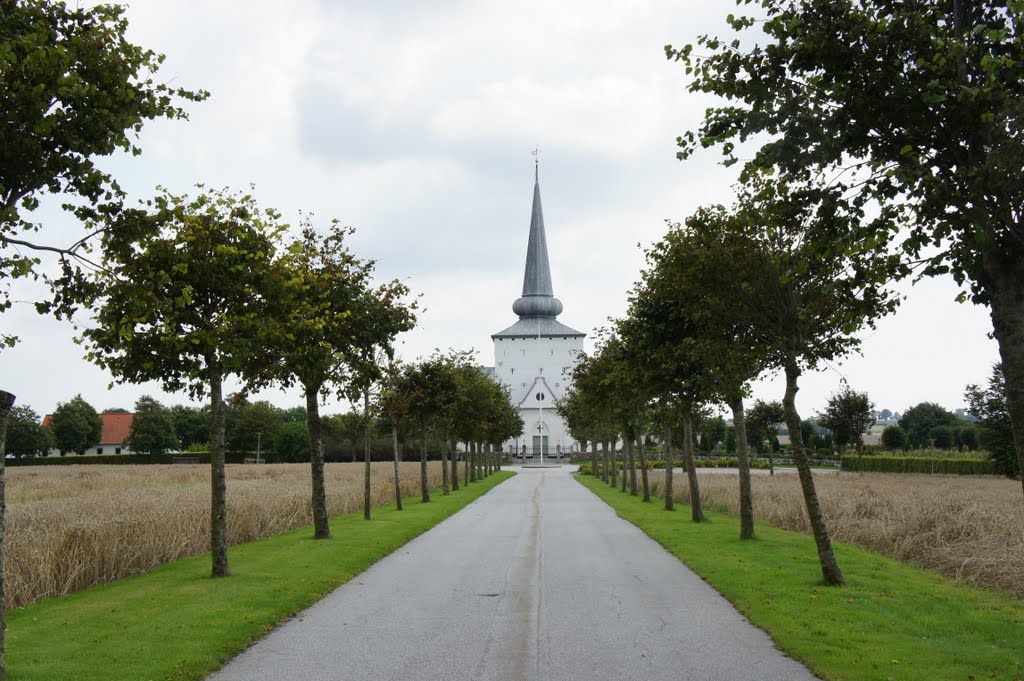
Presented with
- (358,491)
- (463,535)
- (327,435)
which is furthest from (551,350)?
(463,535)

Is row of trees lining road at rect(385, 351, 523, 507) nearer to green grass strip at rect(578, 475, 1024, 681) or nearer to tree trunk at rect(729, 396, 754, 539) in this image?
tree trunk at rect(729, 396, 754, 539)

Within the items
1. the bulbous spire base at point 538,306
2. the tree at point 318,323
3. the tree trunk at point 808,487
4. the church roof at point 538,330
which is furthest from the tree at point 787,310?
the bulbous spire base at point 538,306

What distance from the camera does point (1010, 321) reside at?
7.44 meters

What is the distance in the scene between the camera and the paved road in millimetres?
7758

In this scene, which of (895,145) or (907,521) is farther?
(907,521)

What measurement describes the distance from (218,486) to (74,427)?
10097cm

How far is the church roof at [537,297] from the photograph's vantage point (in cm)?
14612

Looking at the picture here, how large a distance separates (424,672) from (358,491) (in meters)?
25.5

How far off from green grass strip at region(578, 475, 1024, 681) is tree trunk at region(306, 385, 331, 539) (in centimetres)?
786

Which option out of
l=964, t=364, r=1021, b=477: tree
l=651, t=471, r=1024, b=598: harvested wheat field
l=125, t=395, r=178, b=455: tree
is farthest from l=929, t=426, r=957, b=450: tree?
l=125, t=395, r=178, b=455: tree

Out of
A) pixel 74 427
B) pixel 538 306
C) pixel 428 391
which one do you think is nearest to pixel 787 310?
pixel 428 391

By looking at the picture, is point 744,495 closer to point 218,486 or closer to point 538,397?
point 218,486

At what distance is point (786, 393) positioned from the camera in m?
13.7

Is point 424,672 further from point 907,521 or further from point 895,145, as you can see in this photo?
point 907,521
